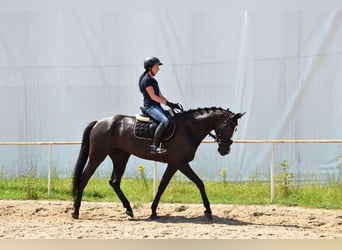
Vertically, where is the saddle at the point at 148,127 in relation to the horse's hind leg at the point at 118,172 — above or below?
above

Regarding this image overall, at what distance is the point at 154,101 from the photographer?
316 inches

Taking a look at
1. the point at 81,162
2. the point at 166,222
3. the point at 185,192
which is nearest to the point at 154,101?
the point at 81,162

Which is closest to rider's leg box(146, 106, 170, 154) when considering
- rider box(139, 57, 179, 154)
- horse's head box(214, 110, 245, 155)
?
rider box(139, 57, 179, 154)

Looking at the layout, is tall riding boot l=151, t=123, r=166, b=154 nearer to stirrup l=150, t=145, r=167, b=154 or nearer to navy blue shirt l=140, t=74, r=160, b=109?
stirrup l=150, t=145, r=167, b=154

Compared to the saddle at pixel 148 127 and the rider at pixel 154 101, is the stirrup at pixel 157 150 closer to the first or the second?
the rider at pixel 154 101

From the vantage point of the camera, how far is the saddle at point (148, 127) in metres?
8.03

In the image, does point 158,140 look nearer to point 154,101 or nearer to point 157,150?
point 157,150

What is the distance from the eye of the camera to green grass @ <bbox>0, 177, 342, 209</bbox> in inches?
387

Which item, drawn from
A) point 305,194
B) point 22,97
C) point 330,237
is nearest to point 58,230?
point 330,237

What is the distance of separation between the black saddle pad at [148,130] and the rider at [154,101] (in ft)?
0.37

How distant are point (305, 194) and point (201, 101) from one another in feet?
9.68

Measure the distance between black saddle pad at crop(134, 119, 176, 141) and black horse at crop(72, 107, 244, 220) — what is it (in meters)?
0.06

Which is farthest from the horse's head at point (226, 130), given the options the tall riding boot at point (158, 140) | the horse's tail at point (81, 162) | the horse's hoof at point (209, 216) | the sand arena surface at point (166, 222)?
the horse's tail at point (81, 162)

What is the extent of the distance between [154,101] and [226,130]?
1.08 metres
